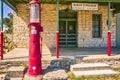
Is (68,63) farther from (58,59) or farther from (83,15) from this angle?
(83,15)

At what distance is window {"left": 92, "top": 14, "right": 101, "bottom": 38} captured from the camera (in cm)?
1639

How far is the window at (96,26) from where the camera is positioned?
53.8 ft

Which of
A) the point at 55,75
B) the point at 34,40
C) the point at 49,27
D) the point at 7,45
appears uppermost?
the point at 49,27

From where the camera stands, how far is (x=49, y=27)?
1573cm

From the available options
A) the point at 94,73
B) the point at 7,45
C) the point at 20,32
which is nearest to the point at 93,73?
the point at 94,73

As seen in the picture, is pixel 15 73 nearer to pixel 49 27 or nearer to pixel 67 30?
pixel 49 27

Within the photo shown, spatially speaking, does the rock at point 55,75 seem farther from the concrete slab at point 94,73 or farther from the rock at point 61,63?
the rock at point 61,63

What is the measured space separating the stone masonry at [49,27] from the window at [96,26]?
1.01 feet

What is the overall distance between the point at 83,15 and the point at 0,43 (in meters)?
7.86

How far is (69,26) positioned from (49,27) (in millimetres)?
1467

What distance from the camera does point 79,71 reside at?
8.78m

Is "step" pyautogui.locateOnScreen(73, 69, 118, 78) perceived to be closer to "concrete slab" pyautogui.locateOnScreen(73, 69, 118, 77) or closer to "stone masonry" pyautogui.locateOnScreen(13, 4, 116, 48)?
"concrete slab" pyautogui.locateOnScreen(73, 69, 118, 77)

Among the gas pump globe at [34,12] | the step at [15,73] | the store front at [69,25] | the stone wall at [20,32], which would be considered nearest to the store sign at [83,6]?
the store front at [69,25]

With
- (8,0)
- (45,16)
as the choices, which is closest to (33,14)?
(8,0)
